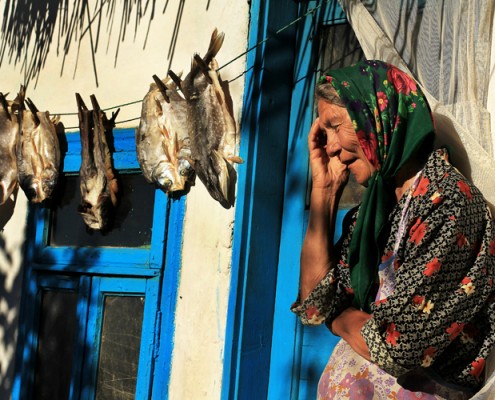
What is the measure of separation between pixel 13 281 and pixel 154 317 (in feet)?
3.94

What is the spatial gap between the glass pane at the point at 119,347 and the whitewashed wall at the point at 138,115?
13.6 inches

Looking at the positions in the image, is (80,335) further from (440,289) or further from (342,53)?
(440,289)

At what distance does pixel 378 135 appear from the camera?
8.01ft

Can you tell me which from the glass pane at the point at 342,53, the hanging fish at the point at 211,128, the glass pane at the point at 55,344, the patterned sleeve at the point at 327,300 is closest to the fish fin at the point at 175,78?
the hanging fish at the point at 211,128

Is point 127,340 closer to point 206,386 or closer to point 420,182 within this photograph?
point 206,386

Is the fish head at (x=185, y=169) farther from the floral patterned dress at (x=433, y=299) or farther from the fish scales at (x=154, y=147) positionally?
the floral patterned dress at (x=433, y=299)

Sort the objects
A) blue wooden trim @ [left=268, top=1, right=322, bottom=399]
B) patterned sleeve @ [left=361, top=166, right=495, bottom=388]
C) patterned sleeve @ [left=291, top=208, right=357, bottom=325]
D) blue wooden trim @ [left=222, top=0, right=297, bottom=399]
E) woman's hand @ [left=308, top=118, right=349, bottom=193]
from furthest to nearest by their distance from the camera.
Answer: blue wooden trim @ [left=268, top=1, right=322, bottom=399] → blue wooden trim @ [left=222, top=0, right=297, bottom=399] → woman's hand @ [left=308, top=118, right=349, bottom=193] → patterned sleeve @ [left=291, top=208, right=357, bottom=325] → patterned sleeve @ [left=361, top=166, right=495, bottom=388]

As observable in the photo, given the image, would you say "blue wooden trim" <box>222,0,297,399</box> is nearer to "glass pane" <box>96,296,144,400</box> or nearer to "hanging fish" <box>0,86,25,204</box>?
"glass pane" <box>96,296,144,400</box>

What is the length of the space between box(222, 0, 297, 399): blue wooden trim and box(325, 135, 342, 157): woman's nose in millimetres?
1017

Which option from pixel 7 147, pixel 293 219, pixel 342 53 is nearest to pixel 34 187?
pixel 7 147

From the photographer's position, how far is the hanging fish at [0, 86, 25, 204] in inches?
184

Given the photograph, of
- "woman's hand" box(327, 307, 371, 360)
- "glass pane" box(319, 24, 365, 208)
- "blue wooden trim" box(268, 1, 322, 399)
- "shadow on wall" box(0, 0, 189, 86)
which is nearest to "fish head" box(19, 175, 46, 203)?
"shadow on wall" box(0, 0, 189, 86)

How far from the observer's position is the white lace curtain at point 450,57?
263 centimetres

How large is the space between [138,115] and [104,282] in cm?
91
